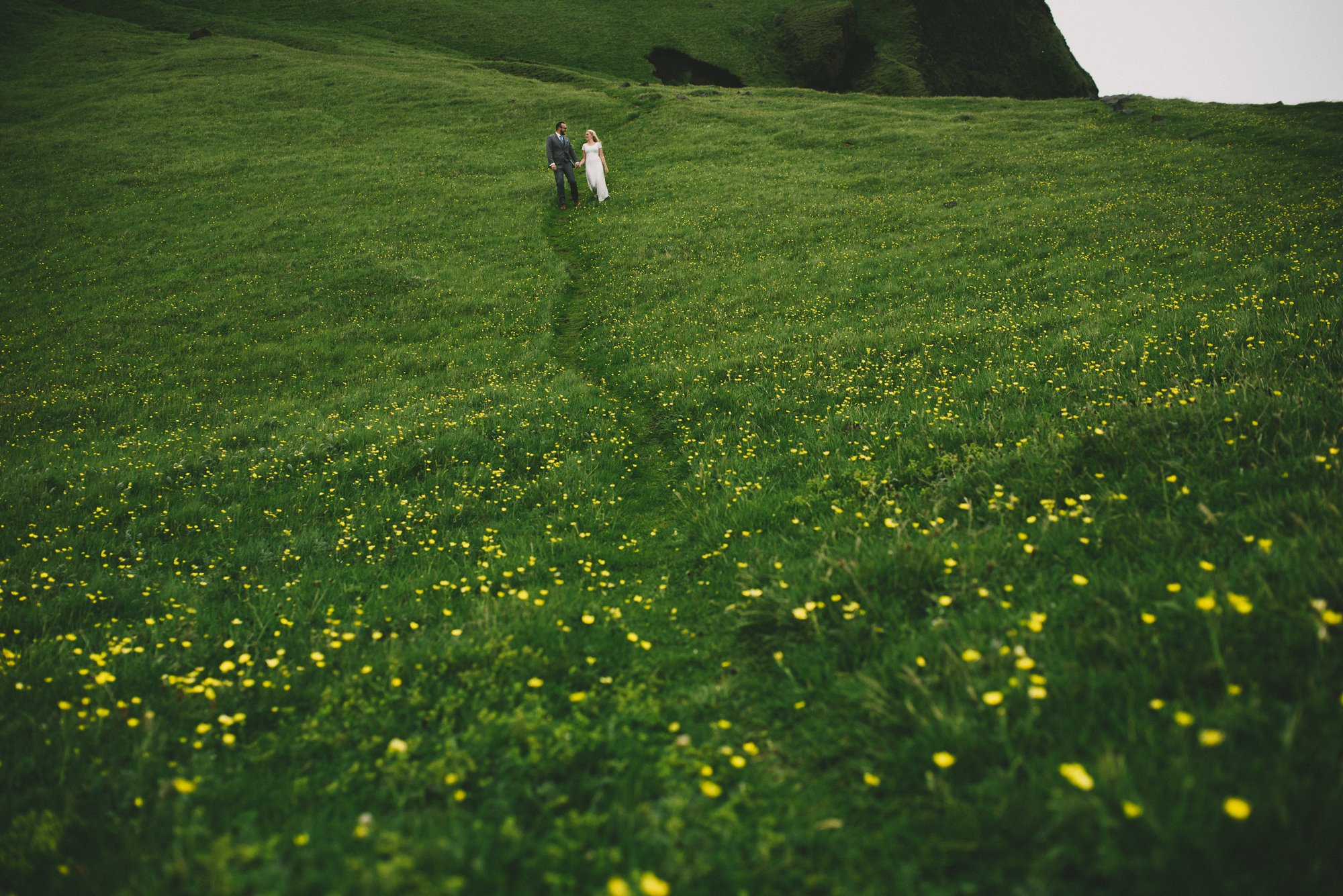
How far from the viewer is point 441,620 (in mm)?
5102

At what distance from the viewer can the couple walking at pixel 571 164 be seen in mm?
24547

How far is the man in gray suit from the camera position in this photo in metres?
24.4

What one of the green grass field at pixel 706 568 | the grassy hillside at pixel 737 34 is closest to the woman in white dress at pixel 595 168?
the green grass field at pixel 706 568

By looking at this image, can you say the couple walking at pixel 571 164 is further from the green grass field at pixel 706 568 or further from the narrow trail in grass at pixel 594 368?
the green grass field at pixel 706 568

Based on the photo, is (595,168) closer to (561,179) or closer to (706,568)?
(561,179)

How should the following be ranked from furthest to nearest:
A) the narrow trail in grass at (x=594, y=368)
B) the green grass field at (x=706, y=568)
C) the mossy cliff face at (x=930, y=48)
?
the mossy cliff face at (x=930, y=48)
the narrow trail in grass at (x=594, y=368)
the green grass field at (x=706, y=568)

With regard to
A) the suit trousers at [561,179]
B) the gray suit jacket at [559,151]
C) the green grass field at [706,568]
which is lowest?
the green grass field at [706,568]

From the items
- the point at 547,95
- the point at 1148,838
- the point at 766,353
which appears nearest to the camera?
the point at 1148,838

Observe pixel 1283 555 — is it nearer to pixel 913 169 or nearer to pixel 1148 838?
pixel 1148 838

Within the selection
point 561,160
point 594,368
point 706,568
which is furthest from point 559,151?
point 706,568

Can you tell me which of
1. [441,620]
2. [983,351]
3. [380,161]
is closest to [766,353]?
[983,351]

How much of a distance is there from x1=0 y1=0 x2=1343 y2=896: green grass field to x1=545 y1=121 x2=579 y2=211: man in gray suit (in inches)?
321

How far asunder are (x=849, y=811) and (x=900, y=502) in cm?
355

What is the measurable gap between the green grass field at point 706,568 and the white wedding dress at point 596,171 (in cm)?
850
